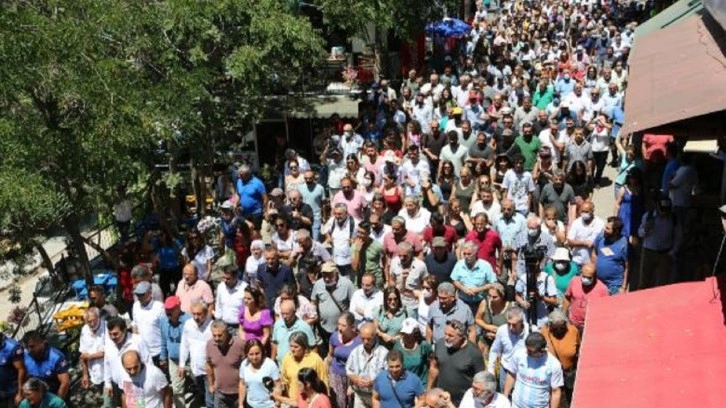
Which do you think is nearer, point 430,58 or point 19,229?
point 19,229

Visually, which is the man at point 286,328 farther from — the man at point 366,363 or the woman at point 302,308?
the man at point 366,363

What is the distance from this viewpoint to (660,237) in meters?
9.30

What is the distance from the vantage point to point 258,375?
7.57 metres

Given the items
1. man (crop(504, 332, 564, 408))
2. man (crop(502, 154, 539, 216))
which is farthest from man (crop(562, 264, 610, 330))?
man (crop(502, 154, 539, 216))

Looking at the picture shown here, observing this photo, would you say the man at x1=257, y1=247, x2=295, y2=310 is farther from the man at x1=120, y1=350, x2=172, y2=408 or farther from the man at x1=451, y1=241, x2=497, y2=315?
the man at x1=451, y1=241, x2=497, y2=315

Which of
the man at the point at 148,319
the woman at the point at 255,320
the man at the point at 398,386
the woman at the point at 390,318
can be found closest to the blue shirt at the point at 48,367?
the man at the point at 148,319

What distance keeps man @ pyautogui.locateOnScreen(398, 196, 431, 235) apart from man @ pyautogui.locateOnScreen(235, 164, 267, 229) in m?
2.88

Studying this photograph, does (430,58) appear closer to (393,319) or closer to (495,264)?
(495,264)

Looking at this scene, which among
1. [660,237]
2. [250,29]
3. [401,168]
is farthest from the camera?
[250,29]

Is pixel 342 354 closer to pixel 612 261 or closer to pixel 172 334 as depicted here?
pixel 172 334

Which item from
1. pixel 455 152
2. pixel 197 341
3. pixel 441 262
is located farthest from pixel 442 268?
pixel 455 152

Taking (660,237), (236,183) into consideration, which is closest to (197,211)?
(236,183)

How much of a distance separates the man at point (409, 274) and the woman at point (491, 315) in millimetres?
799

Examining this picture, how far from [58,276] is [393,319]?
793 cm
